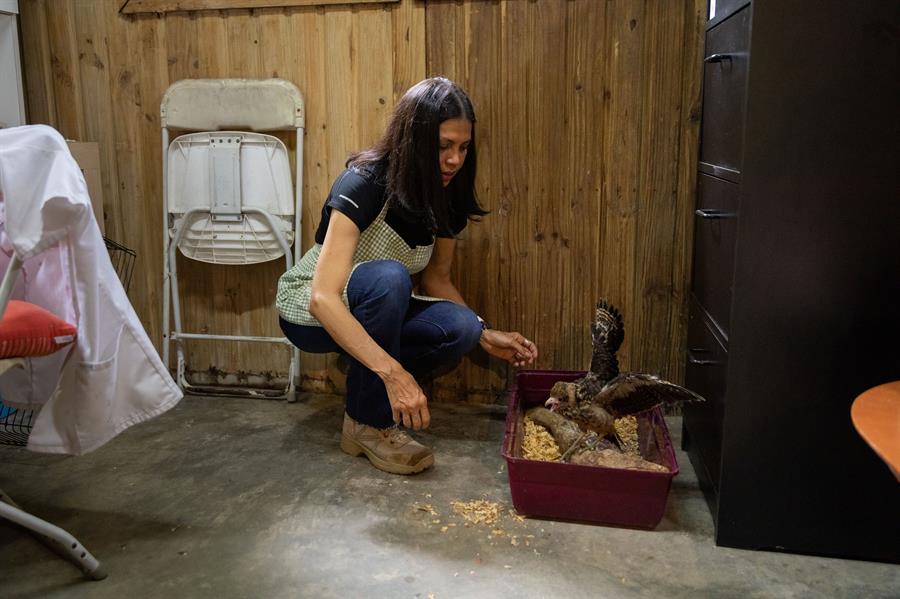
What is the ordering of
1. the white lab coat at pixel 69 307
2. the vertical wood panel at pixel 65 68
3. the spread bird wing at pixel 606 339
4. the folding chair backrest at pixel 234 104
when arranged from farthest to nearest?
the vertical wood panel at pixel 65 68, the folding chair backrest at pixel 234 104, the spread bird wing at pixel 606 339, the white lab coat at pixel 69 307

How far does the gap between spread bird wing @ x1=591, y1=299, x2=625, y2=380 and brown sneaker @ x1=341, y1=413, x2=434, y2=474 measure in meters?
0.55

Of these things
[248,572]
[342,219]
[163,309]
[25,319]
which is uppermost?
[342,219]

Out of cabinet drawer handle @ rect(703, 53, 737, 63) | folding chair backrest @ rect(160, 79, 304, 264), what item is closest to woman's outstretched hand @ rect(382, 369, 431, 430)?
folding chair backrest @ rect(160, 79, 304, 264)

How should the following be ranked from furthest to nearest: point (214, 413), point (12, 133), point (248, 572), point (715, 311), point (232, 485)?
1. point (214, 413)
2. point (232, 485)
3. point (715, 311)
4. point (248, 572)
5. point (12, 133)

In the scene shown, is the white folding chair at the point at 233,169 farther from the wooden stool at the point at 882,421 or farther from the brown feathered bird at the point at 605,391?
the wooden stool at the point at 882,421

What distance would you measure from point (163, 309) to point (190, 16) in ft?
3.42

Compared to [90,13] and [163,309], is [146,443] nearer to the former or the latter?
[163,309]

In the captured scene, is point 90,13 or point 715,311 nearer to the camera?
point 715,311

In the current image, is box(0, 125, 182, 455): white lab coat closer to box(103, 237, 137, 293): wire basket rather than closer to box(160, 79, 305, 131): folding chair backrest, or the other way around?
box(160, 79, 305, 131): folding chair backrest

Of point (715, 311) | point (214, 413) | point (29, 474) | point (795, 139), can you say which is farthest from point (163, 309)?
point (795, 139)

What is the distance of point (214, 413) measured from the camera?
8.71ft

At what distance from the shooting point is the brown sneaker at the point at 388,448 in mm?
2164

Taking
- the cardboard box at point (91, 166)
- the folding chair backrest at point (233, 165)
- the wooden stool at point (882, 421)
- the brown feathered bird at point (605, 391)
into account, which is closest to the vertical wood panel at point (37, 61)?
the cardboard box at point (91, 166)

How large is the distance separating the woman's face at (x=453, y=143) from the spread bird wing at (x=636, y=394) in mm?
717
